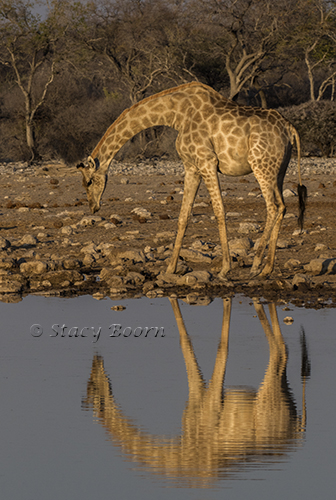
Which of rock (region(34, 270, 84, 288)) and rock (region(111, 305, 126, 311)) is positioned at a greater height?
rock (region(111, 305, 126, 311))

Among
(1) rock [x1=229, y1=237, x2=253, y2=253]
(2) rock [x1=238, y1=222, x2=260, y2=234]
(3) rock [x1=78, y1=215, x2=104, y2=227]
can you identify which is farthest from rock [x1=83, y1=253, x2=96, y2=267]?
(2) rock [x1=238, y1=222, x2=260, y2=234]

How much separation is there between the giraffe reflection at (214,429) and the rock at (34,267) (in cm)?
367

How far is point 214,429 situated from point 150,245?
6.56 metres

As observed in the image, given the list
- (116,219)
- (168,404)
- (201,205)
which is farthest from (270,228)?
(201,205)

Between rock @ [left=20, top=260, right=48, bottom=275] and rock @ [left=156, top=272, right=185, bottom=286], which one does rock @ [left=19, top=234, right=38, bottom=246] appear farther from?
rock @ [left=156, top=272, right=185, bottom=286]

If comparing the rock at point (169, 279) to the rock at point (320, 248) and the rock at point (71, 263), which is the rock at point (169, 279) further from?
the rock at point (320, 248)

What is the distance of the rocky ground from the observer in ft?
25.6

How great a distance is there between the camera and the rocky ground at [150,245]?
307 inches

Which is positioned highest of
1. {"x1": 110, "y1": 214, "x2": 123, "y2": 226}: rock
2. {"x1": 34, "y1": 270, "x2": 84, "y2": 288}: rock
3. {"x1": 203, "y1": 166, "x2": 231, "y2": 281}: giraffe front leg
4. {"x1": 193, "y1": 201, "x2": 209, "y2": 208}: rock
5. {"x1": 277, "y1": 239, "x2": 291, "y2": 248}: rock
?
{"x1": 203, "y1": 166, "x2": 231, "y2": 281}: giraffe front leg

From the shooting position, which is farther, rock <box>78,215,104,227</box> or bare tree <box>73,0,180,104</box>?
bare tree <box>73,0,180,104</box>

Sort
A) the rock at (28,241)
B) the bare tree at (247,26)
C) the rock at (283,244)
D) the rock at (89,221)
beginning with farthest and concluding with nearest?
the bare tree at (247,26), the rock at (89,221), the rock at (28,241), the rock at (283,244)

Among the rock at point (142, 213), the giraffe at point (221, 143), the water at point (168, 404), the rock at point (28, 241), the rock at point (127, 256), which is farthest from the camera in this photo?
the rock at point (142, 213)

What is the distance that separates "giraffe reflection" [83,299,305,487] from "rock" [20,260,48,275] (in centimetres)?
367

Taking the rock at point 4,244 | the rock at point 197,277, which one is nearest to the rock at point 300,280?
the rock at point 197,277
